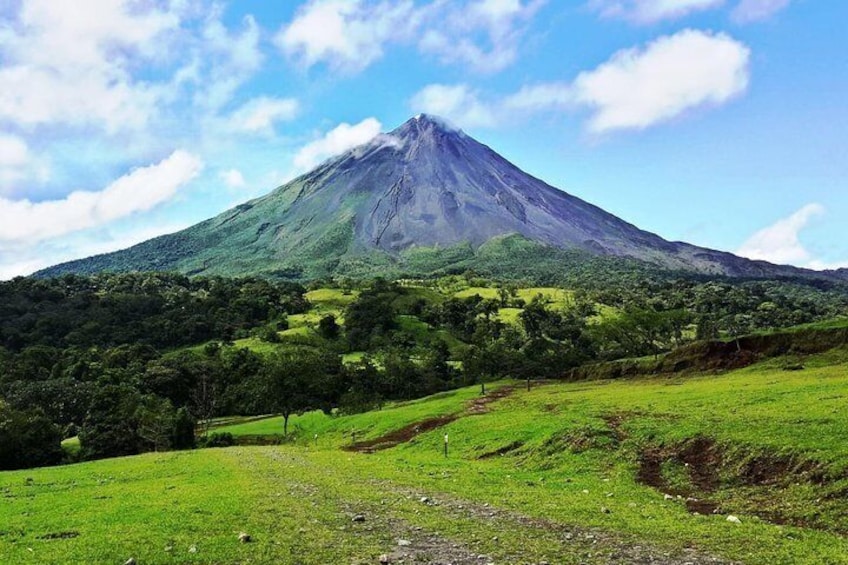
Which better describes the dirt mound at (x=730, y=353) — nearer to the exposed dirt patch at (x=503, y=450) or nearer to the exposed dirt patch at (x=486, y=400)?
the exposed dirt patch at (x=486, y=400)

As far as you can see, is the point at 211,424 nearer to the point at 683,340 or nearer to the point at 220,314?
the point at 220,314

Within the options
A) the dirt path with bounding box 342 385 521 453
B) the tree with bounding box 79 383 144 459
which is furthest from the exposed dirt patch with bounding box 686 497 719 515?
the tree with bounding box 79 383 144 459

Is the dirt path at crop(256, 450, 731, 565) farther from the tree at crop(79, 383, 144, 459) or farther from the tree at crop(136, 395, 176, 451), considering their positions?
the tree at crop(79, 383, 144, 459)

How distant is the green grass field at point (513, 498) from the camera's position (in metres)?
13.0

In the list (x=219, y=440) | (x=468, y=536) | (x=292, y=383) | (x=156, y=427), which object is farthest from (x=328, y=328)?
(x=468, y=536)

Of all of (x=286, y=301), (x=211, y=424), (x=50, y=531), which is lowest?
(x=211, y=424)

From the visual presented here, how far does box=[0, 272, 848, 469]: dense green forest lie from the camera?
7088cm

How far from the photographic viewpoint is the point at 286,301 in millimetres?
195375

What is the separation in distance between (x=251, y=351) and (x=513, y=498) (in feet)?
407

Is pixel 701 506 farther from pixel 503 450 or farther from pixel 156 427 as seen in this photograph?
pixel 156 427

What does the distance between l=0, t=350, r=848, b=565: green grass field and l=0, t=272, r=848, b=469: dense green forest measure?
3463cm

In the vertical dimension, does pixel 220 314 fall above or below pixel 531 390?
above

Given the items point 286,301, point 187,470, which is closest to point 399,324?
point 286,301

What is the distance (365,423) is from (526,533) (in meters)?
47.0
